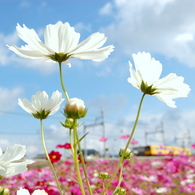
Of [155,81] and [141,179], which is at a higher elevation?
[155,81]

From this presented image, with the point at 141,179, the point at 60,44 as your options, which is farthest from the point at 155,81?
the point at 141,179

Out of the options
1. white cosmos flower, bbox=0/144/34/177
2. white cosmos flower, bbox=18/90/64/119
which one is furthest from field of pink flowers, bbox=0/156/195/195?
white cosmos flower, bbox=0/144/34/177

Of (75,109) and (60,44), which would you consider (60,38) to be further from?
(75,109)

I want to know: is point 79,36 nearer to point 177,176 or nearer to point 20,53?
point 20,53

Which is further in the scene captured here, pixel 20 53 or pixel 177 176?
pixel 177 176

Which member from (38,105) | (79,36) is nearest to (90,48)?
(79,36)

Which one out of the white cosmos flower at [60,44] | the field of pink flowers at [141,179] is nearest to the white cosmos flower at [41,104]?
the white cosmos flower at [60,44]
